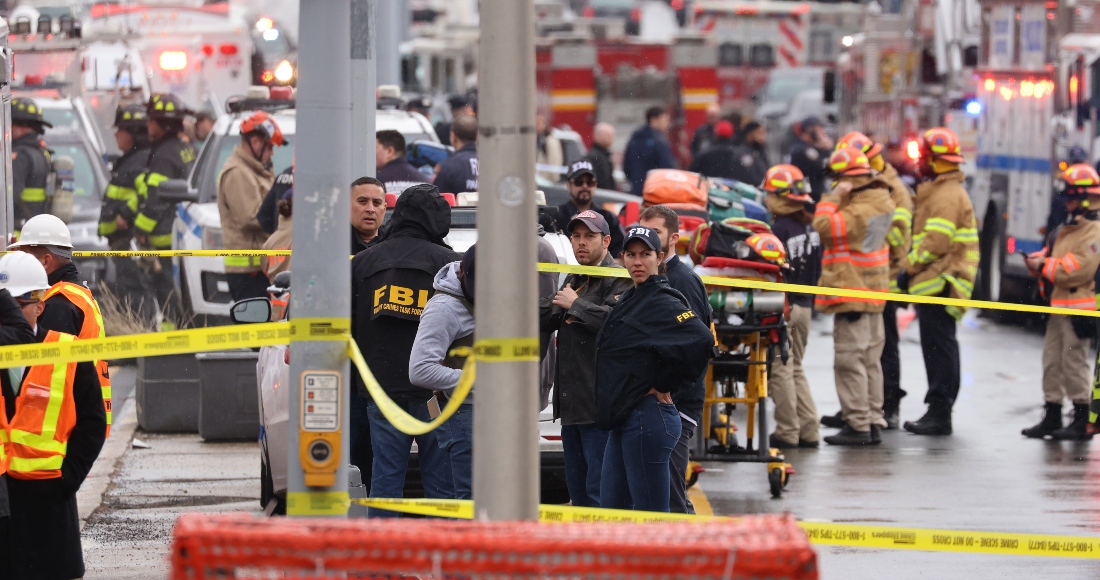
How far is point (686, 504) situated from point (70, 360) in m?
2.96

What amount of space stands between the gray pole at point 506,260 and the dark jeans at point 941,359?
8090 millimetres

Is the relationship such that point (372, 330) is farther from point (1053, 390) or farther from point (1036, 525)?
point (1053, 390)

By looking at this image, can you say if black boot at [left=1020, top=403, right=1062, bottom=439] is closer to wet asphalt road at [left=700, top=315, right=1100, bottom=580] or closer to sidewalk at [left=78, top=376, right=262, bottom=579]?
wet asphalt road at [left=700, top=315, right=1100, bottom=580]

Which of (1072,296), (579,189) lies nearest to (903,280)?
(1072,296)

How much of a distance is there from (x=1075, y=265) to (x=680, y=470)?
522cm

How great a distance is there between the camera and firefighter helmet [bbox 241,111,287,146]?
12.6m

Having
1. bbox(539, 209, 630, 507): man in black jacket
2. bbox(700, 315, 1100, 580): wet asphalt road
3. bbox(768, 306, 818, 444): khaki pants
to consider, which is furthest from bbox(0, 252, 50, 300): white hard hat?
bbox(768, 306, 818, 444): khaki pants

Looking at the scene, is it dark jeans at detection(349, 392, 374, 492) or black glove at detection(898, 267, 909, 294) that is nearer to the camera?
dark jeans at detection(349, 392, 374, 492)

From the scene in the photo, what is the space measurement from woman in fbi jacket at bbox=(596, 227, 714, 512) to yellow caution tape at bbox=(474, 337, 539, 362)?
8.46 ft

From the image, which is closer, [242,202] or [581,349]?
[581,349]

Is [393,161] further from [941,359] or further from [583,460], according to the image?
[583,460]

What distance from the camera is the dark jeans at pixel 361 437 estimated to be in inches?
304

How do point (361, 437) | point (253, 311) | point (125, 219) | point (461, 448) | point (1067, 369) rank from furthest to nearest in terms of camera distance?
1. point (125, 219)
2. point (1067, 369)
3. point (361, 437)
4. point (253, 311)
5. point (461, 448)

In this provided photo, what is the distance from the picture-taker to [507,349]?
434 centimetres
